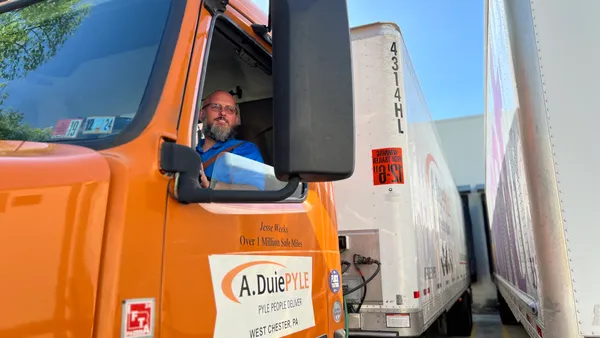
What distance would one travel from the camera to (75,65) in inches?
64.0

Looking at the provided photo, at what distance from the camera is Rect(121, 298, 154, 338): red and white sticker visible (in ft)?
3.85

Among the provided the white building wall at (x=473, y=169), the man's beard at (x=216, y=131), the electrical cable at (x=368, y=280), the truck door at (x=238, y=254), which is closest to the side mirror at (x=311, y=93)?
the truck door at (x=238, y=254)

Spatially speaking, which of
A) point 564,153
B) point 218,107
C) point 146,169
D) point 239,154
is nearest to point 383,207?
point 564,153

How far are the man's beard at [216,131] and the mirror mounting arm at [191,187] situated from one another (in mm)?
764

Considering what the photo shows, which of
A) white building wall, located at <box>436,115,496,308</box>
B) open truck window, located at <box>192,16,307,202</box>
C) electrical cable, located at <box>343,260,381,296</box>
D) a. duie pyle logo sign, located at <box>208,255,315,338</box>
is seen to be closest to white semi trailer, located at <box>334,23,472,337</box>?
electrical cable, located at <box>343,260,381,296</box>

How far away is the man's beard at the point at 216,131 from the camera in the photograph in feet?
7.14

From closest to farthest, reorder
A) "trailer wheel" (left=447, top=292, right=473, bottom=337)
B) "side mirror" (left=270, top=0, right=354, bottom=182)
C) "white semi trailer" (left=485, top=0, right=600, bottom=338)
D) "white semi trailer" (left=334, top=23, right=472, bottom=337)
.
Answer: "side mirror" (left=270, top=0, right=354, bottom=182)
"white semi trailer" (left=485, top=0, right=600, bottom=338)
"white semi trailer" (left=334, top=23, right=472, bottom=337)
"trailer wheel" (left=447, top=292, right=473, bottom=337)

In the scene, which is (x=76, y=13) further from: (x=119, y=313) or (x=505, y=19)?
(x=505, y=19)

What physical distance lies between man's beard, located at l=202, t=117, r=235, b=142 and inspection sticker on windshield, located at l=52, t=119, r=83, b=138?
0.78m

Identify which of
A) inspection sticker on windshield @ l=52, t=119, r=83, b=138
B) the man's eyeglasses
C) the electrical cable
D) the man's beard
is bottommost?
the electrical cable

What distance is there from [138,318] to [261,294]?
597 millimetres

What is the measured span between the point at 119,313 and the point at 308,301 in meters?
1.09

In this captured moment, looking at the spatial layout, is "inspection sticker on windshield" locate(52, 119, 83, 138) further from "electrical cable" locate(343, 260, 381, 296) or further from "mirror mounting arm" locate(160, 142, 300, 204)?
"electrical cable" locate(343, 260, 381, 296)

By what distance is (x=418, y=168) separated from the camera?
474 centimetres
